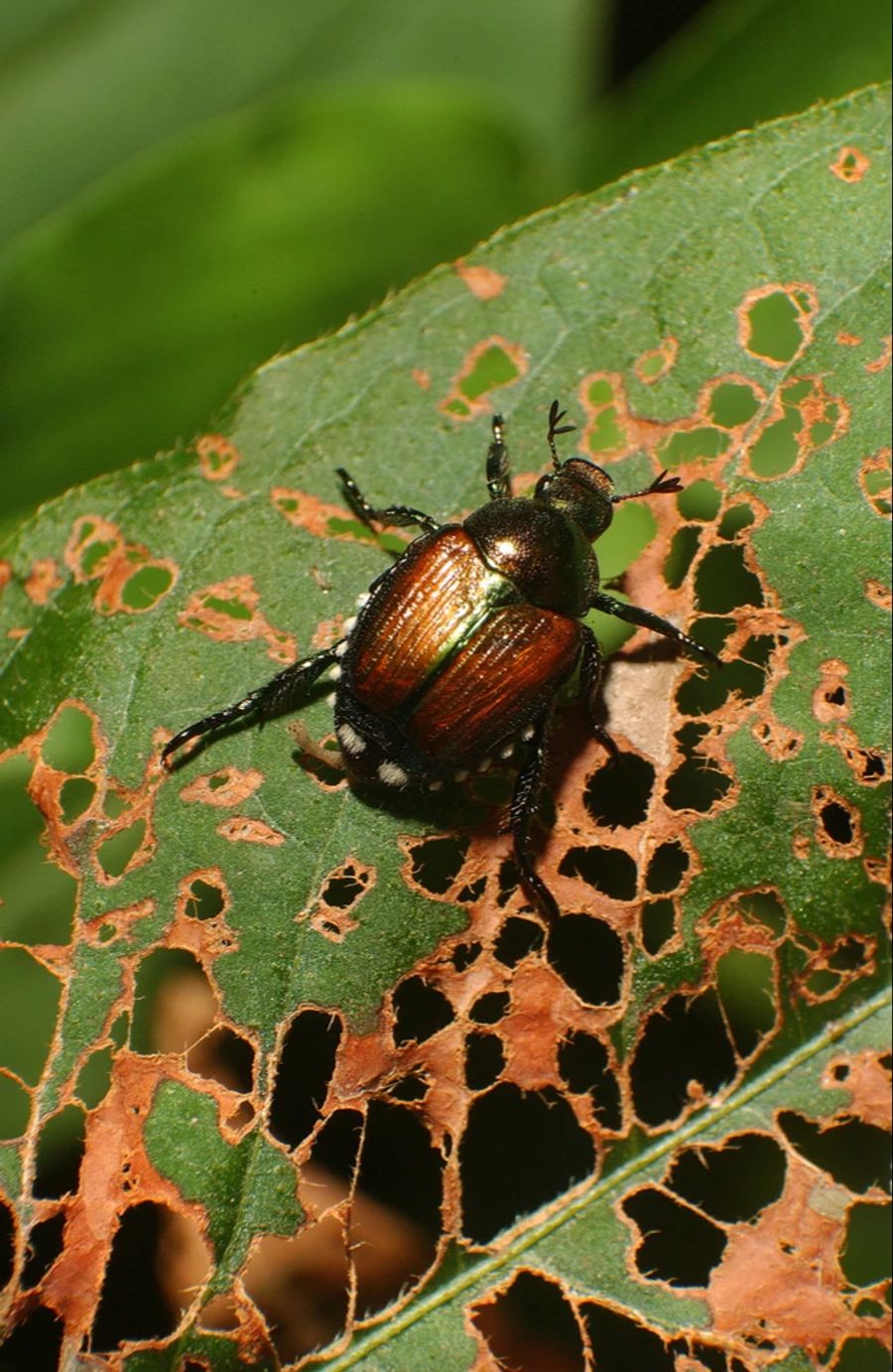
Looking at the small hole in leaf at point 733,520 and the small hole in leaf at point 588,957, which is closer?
the small hole in leaf at point 588,957

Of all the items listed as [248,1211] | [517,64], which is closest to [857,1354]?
[248,1211]

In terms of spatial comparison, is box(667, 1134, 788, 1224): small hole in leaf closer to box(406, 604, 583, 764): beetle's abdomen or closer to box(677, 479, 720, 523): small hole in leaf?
box(406, 604, 583, 764): beetle's abdomen

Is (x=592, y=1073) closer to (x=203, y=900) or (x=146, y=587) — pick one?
(x=203, y=900)

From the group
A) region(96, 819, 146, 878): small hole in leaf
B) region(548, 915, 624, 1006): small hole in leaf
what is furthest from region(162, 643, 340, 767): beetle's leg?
region(548, 915, 624, 1006): small hole in leaf

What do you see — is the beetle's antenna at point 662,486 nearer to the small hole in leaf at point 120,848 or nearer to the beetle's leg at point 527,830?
the beetle's leg at point 527,830

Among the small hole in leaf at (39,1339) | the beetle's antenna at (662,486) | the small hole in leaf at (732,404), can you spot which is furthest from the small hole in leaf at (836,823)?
the small hole in leaf at (39,1339)

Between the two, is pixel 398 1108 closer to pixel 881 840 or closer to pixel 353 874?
pixel 353 874
